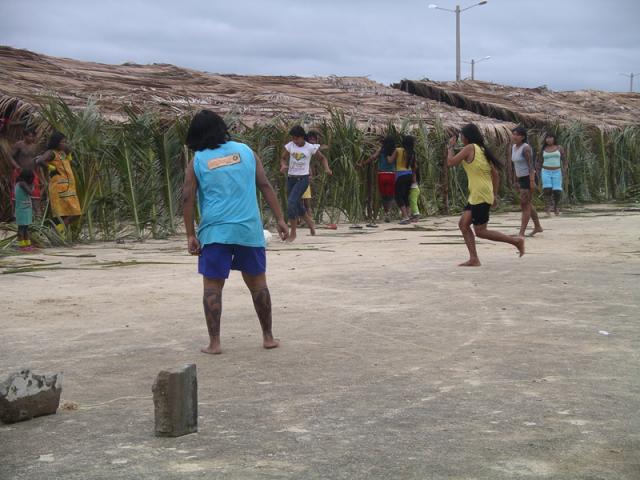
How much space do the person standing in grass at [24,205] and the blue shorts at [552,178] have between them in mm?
9823

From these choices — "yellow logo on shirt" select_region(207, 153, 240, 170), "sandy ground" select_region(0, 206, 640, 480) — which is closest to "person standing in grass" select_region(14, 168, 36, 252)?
"sandy ground" select_region(0, 206, 640, 480)

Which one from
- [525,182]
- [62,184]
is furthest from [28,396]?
[525,182]

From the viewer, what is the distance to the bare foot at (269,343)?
5855 millimetres

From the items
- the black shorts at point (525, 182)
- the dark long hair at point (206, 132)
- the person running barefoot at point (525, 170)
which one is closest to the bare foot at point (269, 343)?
the dark long hair at point (206, 132)

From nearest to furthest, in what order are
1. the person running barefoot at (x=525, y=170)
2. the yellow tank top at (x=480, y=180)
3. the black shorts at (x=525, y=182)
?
the yellow tank top at (x=480, y=180)
the person running barefoot at (x=525, y=170)
the black shorts at (x=525, y=182)

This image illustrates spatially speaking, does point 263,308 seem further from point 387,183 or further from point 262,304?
point 387,183

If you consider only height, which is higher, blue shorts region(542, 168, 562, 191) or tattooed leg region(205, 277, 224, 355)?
blue shorts region(542, 168, 562, 191)

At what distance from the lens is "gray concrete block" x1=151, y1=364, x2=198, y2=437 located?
3965 mm

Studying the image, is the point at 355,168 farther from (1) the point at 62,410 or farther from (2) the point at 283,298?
(1) the point at 62,410

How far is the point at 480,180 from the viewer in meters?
9.98

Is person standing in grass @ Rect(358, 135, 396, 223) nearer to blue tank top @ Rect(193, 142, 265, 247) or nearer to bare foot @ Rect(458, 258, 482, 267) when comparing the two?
bare foot @ Rect(458, 258, 482, 267)

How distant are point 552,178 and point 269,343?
12943mm

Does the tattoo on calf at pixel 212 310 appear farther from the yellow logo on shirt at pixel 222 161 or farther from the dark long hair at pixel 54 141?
the dark long hair at pixel 54 141

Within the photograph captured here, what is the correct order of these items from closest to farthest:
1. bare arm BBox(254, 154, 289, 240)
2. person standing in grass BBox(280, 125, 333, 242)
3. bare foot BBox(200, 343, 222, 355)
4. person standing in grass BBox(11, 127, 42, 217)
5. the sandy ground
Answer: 1. the sandy ground
2. bare foot BBox(200, 343, 222, 355)
3. bare arm BBox(254, 154, 289, 240)
4. person standing in grass BBox(11, 127, 42, 217)
5. person standing in grass BBox(280, 125, 333, 242)
